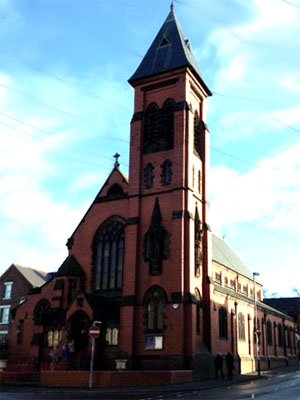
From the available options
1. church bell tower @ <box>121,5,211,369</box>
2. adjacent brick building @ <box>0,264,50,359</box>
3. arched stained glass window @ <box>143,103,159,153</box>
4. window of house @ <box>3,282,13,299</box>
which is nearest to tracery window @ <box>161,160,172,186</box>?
church bell tower @ <box>121,5,211,369</box>

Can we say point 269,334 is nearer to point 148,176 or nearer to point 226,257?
point 226,257

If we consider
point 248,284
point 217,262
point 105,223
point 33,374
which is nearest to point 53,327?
point 33,374

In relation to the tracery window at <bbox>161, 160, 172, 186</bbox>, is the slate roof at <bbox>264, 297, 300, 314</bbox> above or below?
below

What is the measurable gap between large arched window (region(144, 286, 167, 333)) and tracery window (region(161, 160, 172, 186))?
7861 mm

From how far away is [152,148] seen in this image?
38.7 metres

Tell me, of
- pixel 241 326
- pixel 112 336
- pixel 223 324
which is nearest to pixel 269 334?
pixel 241 326

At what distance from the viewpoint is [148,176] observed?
38.0 m

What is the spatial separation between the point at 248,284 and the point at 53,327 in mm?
30650

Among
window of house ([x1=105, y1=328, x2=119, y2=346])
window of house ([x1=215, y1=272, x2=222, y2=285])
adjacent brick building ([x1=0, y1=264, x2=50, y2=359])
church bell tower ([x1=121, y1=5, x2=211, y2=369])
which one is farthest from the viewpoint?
adjacent brick building ([x1=0, y1=264, x2=50, y2=359])

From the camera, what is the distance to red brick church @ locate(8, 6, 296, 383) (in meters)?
33.6

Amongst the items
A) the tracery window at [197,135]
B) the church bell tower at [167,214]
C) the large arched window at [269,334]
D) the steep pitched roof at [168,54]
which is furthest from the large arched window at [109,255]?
the large arched window at [269,334]

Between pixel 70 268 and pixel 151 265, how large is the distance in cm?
757

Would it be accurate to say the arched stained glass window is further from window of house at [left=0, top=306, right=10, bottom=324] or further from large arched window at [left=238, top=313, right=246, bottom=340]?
window of house at [left=0, top=306, right=10, bottom=324]

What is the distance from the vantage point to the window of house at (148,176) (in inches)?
1485
